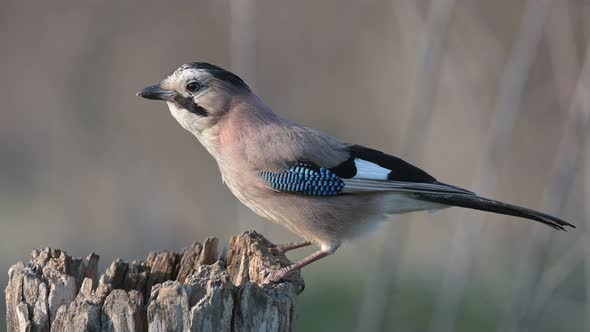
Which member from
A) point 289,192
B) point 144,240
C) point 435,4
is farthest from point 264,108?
point 144,240

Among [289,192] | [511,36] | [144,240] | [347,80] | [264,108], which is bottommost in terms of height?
[144,240]

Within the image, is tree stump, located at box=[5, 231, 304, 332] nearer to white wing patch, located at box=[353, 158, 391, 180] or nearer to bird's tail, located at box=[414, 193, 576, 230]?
white wing patch, located at box=[353, 158, 391, 180]

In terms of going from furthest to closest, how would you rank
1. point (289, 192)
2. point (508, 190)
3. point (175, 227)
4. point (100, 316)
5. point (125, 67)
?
point (125, 67) → point (508, 190) → point (175, 227) → point (289, 192) → point (100, 316)

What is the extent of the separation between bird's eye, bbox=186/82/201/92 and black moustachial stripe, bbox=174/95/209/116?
5 cm

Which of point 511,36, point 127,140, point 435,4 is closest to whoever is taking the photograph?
point 435,4

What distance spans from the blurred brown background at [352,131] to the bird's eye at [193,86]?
1.03 metres

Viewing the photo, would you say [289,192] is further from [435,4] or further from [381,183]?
[435,4]

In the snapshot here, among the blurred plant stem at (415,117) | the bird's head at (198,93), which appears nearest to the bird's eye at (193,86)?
the bird's head at (198,93)

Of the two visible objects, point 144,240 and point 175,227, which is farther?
point 175,227

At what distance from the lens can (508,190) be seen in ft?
27.7

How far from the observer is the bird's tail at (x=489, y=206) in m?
3.82

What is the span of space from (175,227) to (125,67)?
4.92 m

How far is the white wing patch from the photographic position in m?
4.24

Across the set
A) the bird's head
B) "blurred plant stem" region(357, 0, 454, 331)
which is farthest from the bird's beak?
"blurred plant stem" region(357, 0, 454, 331)
